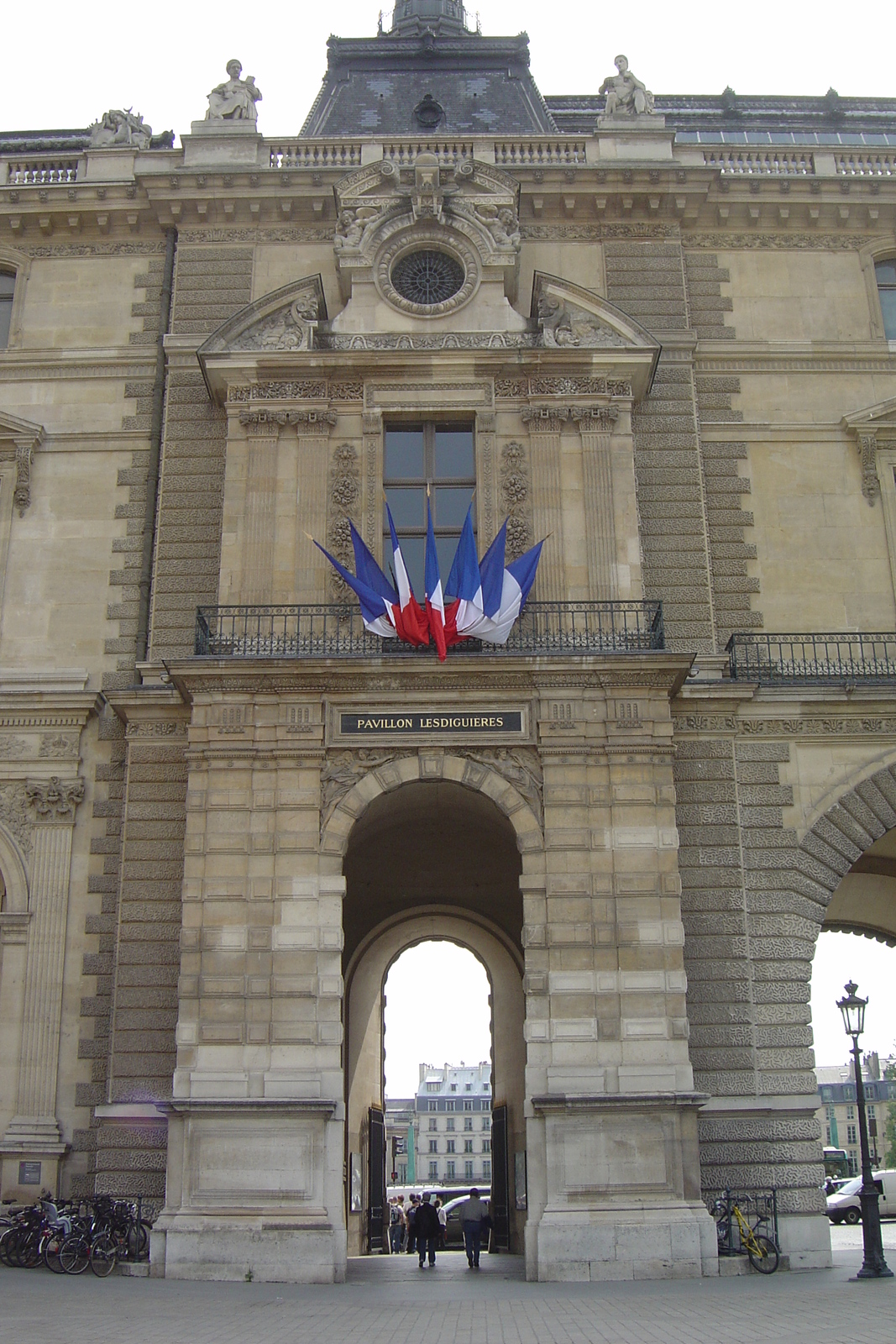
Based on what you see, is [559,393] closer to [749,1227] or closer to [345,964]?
[345,964]


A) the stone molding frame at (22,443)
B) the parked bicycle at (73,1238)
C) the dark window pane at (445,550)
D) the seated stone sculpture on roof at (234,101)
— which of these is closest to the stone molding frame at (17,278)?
the stone molding frame at (22,443)

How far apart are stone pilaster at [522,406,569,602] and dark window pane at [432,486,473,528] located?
3.94 feet

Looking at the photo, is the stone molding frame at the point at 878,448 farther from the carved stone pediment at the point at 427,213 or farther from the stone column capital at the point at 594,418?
the carved stone pediment at the point at 427,213

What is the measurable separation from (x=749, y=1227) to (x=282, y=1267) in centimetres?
640

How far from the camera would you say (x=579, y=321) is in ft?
72.9

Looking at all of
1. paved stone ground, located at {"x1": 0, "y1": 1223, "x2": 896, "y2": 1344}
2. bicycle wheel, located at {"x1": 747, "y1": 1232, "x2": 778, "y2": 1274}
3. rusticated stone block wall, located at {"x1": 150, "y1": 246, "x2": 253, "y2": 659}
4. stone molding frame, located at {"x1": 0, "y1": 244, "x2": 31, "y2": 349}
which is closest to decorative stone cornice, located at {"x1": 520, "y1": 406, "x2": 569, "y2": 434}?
rusticated stone block wall, located at {"x1": 150, "y1": 246, "x2": 253, "y2": 659}

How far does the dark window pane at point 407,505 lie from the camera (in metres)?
21.8

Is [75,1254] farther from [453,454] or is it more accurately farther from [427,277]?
[427,277]

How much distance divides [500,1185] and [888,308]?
17576 millimetres

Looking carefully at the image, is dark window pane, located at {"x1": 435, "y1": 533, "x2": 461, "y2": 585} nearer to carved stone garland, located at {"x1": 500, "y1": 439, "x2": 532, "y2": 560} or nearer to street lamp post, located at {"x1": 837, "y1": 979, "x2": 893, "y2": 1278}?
carved stone garland, located at {"x1": 500, "y1": 439, "x2": 532, "y2": 560}

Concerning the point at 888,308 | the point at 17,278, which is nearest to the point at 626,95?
the point at 888,308

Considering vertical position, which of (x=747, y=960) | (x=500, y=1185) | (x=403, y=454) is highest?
(x=403, y=454)

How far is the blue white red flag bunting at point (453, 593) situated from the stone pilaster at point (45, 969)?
5.75 meters

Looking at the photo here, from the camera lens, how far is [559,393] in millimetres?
21812
